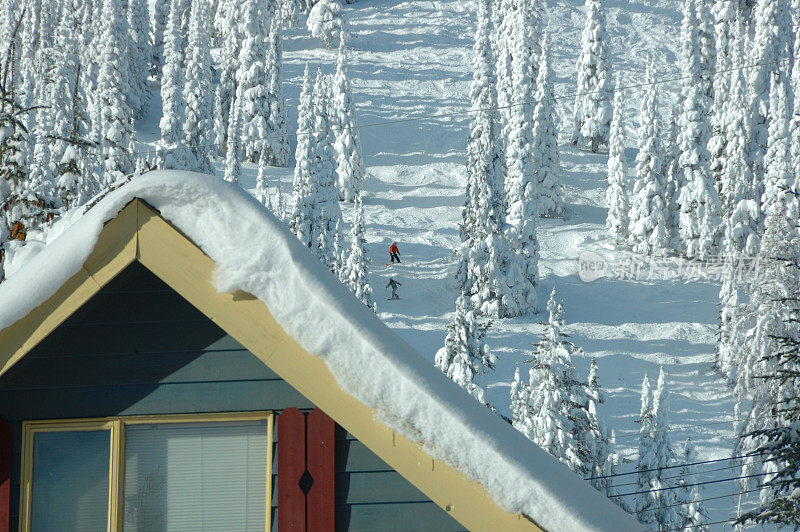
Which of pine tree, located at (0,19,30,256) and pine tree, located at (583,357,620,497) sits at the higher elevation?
pine tree, located at (0,19,30,256)

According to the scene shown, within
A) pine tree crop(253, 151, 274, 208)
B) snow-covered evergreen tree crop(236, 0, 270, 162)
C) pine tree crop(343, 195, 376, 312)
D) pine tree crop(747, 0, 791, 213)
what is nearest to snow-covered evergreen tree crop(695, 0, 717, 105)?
pine tree crop(747, 0, 791, 213)

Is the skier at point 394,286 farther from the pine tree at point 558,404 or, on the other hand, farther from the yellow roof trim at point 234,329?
the yellow roof trim at point 234,329

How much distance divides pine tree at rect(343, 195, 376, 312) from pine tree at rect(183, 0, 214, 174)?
416 inches

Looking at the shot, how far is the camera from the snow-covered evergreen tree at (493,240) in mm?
45438

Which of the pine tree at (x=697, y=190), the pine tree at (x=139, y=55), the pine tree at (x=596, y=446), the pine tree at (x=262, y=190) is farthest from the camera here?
the pine tree at (x=139, y=55)

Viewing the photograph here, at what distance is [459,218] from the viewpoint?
5575 cm

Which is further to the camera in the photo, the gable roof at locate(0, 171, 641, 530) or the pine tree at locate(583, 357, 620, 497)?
the pine tree at locate(583, 357, 620, 497)

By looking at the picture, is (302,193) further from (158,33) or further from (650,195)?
(158,33)

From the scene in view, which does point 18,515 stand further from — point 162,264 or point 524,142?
point 524,142

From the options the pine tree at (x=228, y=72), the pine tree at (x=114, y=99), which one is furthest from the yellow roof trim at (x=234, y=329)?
the pine tree at (x=228, y=72)

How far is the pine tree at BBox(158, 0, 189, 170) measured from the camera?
4569 cm

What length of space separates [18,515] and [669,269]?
168ft

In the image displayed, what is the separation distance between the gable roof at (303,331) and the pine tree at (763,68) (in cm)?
5329

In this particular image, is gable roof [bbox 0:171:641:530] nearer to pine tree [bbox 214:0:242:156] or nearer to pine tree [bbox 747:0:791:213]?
pine tree [bbox 747:0:791:213]
